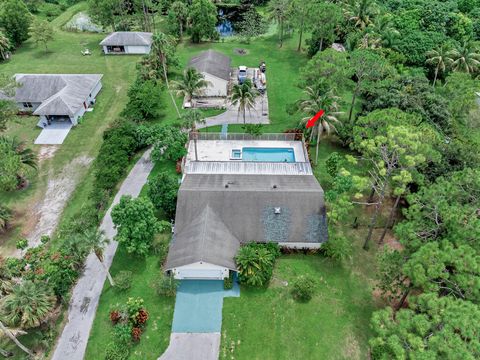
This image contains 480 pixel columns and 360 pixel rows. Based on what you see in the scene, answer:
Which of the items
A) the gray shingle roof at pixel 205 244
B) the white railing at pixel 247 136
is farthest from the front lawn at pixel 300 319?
the white railing at pixel 247 136

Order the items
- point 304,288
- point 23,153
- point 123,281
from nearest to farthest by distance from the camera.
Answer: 1. point 304,288
2. point 123,281
3. point 23,153

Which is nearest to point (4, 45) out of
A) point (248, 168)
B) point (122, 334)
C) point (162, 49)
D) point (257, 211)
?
point (162, 49)

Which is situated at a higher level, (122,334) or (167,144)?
(167,144)

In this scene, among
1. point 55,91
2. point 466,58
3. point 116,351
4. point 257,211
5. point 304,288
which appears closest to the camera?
point 116,351

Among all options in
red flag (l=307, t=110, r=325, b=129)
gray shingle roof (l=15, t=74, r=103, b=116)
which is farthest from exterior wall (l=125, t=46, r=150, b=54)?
red flag (l=307, t=110, r=325, b=129)

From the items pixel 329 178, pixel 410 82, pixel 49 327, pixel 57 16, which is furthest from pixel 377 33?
pixel 57 16

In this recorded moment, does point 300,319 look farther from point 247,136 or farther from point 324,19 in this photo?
point 324,19
